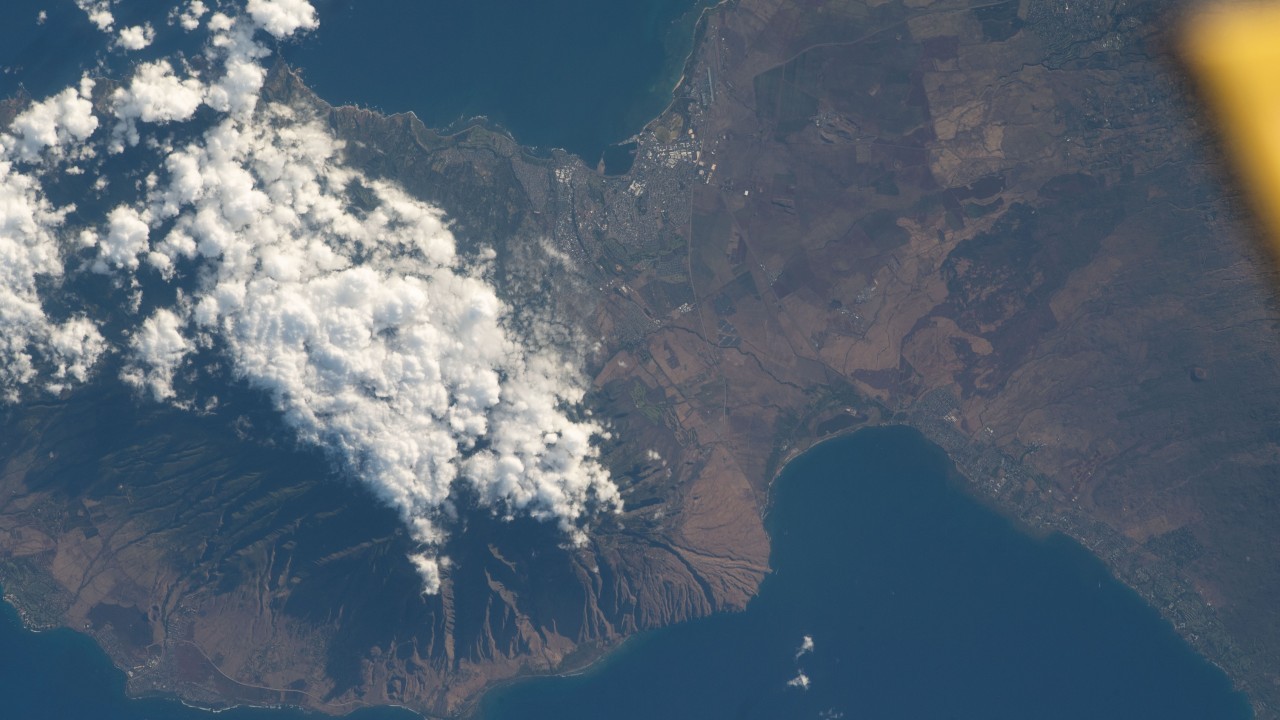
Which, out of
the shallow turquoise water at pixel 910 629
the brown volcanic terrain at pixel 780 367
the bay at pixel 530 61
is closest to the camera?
the brown volcanic terrain at pixel 780 367

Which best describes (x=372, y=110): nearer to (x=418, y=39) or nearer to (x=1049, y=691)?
(x=418, y=39)

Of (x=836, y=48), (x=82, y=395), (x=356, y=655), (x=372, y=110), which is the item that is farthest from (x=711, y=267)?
(x=82, y=395)

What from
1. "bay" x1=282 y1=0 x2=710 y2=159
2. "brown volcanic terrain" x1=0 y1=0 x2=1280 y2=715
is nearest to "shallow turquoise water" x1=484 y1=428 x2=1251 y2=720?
"brown volcanic terrain" x1=0 y1=0 x2=1280 y2=715

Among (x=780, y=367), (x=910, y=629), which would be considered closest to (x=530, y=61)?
(x=780, y=367)

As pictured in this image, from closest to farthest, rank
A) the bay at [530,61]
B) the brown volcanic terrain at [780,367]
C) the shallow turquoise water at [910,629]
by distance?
the brown volcanic terrain at [780,367] → the bay at [530,61] → the shallow turquoise water at [910,629]

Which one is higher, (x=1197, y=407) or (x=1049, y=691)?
(x=1197, y=407)

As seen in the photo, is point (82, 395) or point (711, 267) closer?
point (82, 395)

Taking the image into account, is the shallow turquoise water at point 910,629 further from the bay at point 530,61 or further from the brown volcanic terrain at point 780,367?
the bay at point 530,61

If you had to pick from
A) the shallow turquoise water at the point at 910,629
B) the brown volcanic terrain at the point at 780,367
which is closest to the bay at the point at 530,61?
the brown volcanic terrain at the point at 780,367
